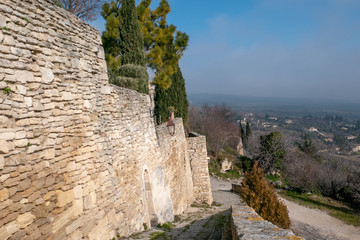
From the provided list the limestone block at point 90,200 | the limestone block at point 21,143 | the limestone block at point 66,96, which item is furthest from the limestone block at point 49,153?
the limestone block at point 90,200

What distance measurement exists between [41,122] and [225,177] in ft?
78.6

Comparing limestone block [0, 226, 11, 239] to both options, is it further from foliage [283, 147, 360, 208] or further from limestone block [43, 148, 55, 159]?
foliage [283, 147, 360, 208]

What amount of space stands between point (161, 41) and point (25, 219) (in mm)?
13645

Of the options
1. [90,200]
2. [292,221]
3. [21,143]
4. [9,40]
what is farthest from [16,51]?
[292,221]

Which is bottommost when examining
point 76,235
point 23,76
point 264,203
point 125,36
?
point 264,203

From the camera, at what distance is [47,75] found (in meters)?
3.70

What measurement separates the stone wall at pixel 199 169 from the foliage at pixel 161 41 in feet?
13.3

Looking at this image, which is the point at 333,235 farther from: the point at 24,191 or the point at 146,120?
the point at 24,191

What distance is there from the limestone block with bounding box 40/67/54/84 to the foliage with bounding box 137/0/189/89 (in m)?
11.0

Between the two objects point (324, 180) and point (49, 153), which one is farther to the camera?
point (324, 180)

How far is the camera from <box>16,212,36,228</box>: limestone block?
3062 mm

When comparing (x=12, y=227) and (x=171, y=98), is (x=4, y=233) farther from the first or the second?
(x=171, y=98)

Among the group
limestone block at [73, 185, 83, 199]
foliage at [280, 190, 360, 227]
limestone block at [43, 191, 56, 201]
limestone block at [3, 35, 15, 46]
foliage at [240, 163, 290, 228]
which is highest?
limestone block at [3, 35, 15, 46]

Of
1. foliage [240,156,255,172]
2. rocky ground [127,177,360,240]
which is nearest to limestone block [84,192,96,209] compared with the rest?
rocky ground [127,177,360,240]
